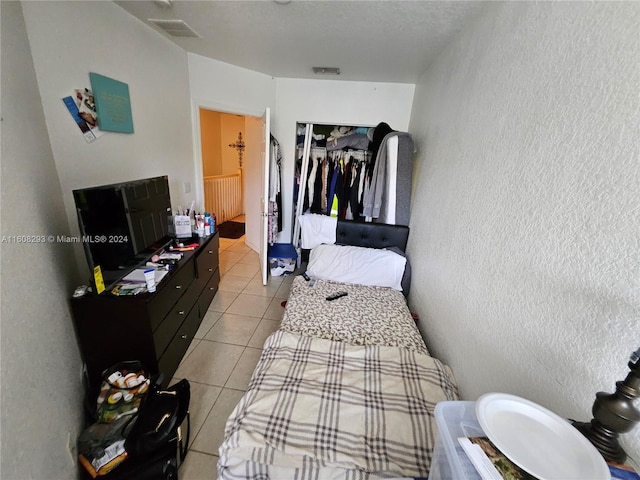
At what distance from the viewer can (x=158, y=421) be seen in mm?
1144

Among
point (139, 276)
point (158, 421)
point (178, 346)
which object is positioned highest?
point (139, 276)

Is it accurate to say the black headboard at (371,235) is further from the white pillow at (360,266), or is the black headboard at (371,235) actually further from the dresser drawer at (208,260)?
the dresser drawer at (208,260)

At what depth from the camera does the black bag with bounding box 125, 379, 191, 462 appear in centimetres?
110

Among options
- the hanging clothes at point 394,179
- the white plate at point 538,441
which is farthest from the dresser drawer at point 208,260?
the white plate at point 538,441

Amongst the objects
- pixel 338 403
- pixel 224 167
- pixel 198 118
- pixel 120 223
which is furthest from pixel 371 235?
pixel 224 167

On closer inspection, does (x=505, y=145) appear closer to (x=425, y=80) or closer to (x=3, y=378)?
(x=425, y=80)

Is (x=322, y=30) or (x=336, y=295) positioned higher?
(x=322, y=30)

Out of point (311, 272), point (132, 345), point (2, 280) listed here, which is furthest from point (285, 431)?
point (311, 272)

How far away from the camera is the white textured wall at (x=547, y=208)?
1.95 ft

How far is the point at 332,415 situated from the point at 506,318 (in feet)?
2.42

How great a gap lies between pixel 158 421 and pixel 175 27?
2533mm

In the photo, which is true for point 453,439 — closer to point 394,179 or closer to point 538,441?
point 538,441

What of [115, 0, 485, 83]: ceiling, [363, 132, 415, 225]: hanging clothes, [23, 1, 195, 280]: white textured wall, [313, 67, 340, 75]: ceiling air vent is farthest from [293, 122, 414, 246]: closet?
[23, 1, 195, 280]: white textured wall

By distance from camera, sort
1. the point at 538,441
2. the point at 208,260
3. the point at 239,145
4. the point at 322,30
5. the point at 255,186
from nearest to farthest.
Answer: the point at 538,441 < the point at 322,30 < the point at 208,260 < the point at 255,186 < the point at 239,145
